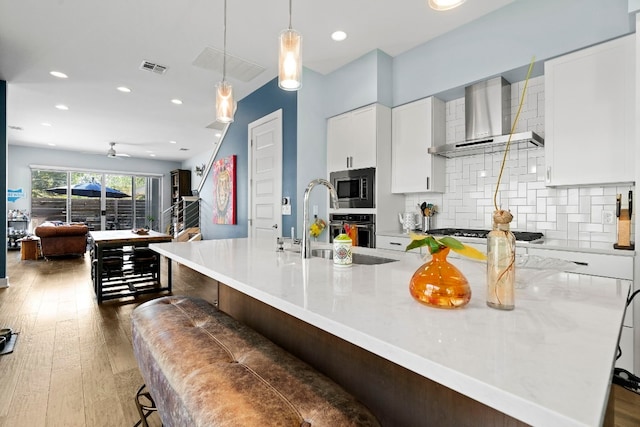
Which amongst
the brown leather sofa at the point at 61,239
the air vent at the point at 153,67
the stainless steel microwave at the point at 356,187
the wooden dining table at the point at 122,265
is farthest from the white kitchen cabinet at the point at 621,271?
the brown leather sofa at the point at 61,239

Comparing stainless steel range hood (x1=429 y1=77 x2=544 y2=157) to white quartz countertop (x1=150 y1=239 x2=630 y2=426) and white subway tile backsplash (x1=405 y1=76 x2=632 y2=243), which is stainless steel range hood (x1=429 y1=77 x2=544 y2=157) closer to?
white subway tile backsplash (x1=405 y1=76 x2=632 y2=243)

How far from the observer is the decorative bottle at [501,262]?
30.5 inches

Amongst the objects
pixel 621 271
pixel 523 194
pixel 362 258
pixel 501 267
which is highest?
pixel 523 194

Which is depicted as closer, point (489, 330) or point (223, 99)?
point (489, 330)

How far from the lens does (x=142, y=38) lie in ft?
10.7

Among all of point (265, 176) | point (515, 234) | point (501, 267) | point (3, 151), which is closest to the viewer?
point (501, 267)

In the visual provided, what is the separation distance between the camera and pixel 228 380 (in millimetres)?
900

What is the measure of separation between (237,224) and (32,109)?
4145 millimetres

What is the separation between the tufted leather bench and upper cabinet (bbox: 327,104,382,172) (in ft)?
8.82

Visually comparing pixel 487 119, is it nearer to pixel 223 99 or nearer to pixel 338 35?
pixel 338 35

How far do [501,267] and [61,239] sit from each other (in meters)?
8.35

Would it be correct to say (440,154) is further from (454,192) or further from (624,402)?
(624,402)

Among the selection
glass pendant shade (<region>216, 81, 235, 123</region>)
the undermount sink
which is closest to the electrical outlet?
the undermount sink

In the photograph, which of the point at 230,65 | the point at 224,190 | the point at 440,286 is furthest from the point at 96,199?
the point at 440,286
